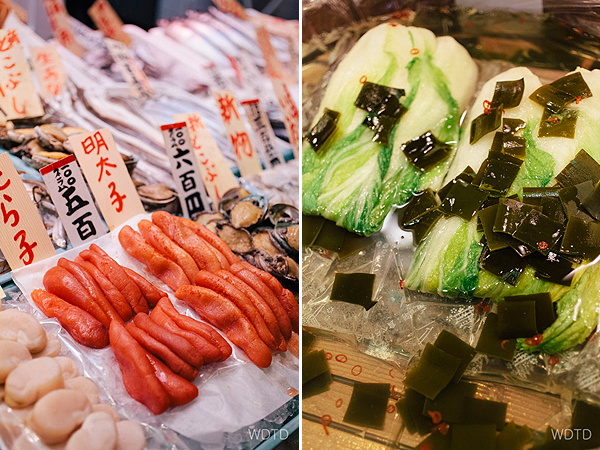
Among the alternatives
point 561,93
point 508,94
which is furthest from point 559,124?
point 508,94

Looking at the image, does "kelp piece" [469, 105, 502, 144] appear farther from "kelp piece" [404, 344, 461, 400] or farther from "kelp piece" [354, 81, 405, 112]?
"kelp piece" [404, 344, 461, 400]

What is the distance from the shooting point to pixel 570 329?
5.49 feet

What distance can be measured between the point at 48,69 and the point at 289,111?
1588mm

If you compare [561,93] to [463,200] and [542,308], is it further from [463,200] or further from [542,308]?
[542,308]

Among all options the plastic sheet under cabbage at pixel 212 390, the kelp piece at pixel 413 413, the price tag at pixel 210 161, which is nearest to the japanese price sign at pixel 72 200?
the plastic sheet under cabbage at pixel 212 390

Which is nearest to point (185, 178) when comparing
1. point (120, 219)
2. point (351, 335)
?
point (120, 219)

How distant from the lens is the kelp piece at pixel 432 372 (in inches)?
62.9

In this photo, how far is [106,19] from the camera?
10.0 ft

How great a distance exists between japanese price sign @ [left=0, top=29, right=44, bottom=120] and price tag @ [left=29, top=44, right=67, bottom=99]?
0.29 ft

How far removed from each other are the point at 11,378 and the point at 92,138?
131cm

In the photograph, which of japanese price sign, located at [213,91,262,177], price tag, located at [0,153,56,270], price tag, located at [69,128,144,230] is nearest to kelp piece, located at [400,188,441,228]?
japanese price sign, located at [213,91,262,177]

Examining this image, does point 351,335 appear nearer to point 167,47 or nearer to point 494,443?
point 494,443

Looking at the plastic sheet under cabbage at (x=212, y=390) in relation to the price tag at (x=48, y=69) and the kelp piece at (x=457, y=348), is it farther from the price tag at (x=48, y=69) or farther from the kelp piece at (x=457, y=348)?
the price tag at (x=48, y=69)

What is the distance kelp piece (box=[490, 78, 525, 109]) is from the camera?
2.20m
